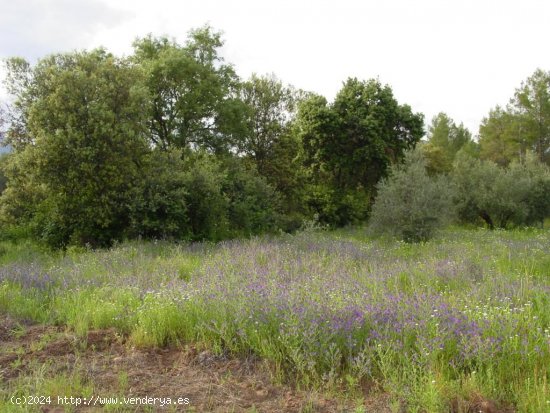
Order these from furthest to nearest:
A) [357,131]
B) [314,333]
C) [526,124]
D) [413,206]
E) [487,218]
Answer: [526,124], [357,131], [487,218], [413,206], [314,333]

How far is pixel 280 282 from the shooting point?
7156 mm

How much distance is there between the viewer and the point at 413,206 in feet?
52.7

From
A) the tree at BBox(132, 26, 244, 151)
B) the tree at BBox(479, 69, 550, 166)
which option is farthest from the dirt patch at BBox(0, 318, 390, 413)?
the tree at BBox(479, 69, 550, 166)

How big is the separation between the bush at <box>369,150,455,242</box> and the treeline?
5.08m

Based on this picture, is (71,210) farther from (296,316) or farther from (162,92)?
(296,316)

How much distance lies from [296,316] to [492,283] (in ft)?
11.1

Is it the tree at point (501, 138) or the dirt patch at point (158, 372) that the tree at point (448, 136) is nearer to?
the tree at point (501, 138)

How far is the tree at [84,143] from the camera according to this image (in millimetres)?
13422

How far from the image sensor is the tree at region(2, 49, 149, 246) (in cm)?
1342

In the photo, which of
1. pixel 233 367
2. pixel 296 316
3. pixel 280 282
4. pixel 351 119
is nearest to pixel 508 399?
pixel 296 316

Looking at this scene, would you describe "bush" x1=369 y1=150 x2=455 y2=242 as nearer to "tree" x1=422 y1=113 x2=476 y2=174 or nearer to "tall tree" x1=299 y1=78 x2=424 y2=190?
"tall tree" x1=299 y1=78 x2=424 y2=190

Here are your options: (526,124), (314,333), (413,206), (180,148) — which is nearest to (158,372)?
(314,333)

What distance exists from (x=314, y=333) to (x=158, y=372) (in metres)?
1.62

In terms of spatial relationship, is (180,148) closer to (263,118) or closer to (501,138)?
(263,118)
